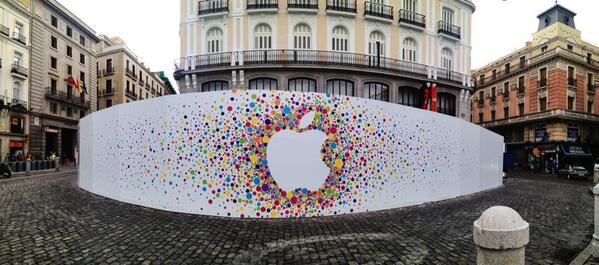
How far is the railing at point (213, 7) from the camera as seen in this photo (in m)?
17.6

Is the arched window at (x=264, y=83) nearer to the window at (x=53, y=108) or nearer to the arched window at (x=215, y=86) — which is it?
the arched window at (x=215, y=86)

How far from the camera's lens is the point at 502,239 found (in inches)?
96.0

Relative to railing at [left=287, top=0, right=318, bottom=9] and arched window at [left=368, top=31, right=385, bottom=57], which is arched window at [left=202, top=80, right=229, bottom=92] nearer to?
railing at [left=287, top=0, right=318, bottom=9]

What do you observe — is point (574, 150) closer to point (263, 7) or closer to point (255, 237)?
point (263, 7)

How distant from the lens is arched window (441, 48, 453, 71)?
20750 mm

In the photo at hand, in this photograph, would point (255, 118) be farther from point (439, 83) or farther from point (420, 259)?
point (439, 83)

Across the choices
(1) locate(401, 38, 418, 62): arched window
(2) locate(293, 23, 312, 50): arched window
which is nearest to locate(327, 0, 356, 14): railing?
(2) locate(293, 23, 312, 50): arched window

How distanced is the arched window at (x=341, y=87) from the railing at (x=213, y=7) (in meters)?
8.22

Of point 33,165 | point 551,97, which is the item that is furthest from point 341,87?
point 551,97

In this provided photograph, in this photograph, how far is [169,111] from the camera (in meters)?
6.81

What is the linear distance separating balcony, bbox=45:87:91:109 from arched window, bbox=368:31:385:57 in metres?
32.2

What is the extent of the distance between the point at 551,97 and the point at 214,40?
34076mm

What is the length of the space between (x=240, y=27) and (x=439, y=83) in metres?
14.4

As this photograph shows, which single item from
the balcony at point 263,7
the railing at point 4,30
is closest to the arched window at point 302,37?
the balcony at point 263,7
